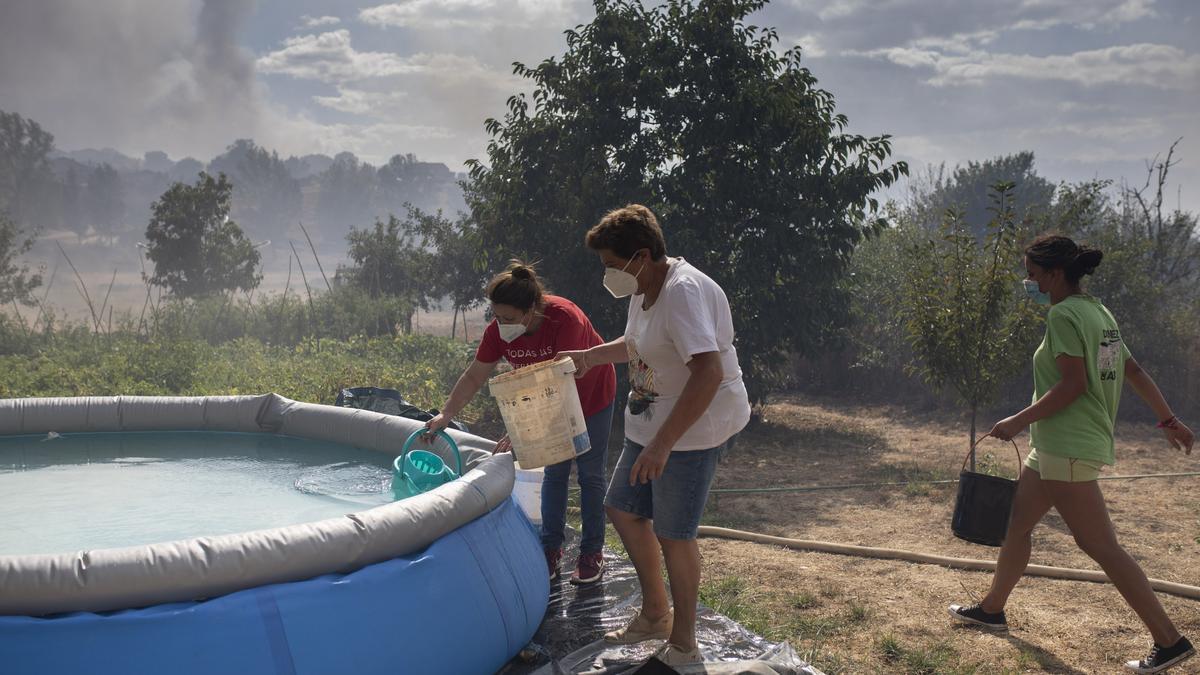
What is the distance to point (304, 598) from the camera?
2762 mm

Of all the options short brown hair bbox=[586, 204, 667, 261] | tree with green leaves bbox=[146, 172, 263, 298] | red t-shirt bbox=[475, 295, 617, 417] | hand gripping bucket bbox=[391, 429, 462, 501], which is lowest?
hand gripping bucket bbox=[391, 429, 462, 501]

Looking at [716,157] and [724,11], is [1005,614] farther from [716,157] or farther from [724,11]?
[724,11]

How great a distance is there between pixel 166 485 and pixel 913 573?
4188 millimetres

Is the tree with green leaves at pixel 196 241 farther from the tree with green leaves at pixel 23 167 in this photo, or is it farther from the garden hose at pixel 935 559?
the tree with green leaves at pixel 23 167

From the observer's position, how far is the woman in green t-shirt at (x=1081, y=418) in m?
3.38

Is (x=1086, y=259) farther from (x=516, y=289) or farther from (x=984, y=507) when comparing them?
(x=516, y=289)

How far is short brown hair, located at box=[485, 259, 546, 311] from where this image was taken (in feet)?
12.1

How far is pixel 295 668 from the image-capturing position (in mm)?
2646

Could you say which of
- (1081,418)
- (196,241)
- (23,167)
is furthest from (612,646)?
(23,167)

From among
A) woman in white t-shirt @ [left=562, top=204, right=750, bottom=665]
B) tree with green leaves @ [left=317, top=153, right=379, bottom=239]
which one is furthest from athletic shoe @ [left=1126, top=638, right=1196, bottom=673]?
tree with green leaves @ [left=317, top=153, right=379, bottom=239]

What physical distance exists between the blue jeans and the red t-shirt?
9cm

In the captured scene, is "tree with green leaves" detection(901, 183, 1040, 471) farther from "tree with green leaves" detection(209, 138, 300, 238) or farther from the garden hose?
"tree with green leaves" detection(209, 138, 300, 238)


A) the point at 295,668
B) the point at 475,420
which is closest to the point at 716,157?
the point at 475,420

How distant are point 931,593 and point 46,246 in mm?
93593
